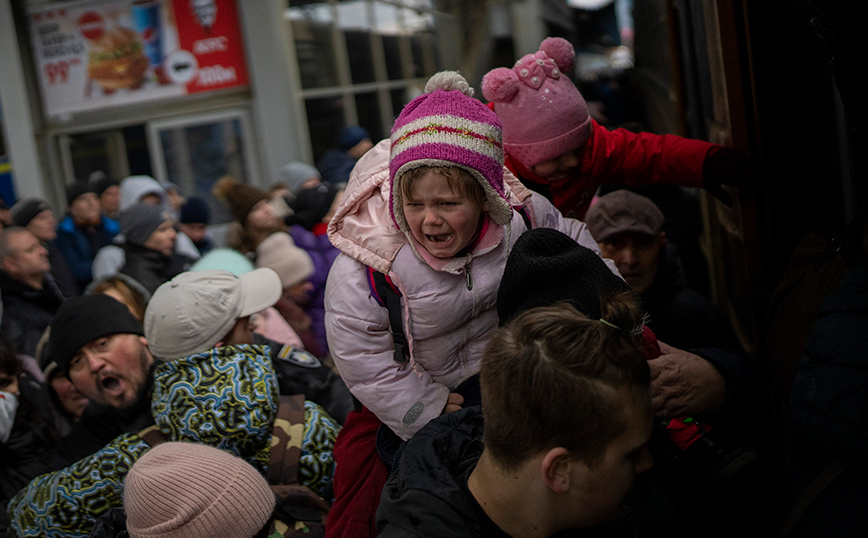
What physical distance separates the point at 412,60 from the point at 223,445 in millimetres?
10524

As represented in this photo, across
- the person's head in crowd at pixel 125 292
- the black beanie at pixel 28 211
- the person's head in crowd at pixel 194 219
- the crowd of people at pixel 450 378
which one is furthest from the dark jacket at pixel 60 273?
the crowd of people at pixel 450 378

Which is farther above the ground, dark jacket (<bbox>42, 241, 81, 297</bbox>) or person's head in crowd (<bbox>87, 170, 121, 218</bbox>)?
person's head in crowd (<bbox>87, 170, 121, 218</bbox>)

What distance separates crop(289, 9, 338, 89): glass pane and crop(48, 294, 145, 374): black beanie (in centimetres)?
736

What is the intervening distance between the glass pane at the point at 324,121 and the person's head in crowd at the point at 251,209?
14.0 ft

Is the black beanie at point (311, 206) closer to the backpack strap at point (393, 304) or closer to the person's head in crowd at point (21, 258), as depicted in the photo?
the person's head in crowd at point (21, 258)

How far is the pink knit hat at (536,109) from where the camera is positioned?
2621 mm

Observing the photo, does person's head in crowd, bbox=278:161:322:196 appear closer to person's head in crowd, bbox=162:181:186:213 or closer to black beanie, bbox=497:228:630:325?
person's head in crowd, bbox=162:181:186:213

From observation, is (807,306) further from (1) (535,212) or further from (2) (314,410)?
(2) (314,410)

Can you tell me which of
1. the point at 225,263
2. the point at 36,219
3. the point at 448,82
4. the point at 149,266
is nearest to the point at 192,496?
the point at 448,82

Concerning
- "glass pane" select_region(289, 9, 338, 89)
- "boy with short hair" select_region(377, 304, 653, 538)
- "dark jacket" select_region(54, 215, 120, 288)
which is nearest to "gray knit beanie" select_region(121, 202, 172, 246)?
"dark jacket" select_region(54, 215, 120, 288)

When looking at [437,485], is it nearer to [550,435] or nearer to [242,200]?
[550,435]

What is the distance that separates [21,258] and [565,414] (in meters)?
5.02

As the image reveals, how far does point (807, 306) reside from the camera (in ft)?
7.45

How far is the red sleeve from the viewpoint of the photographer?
273 cm
